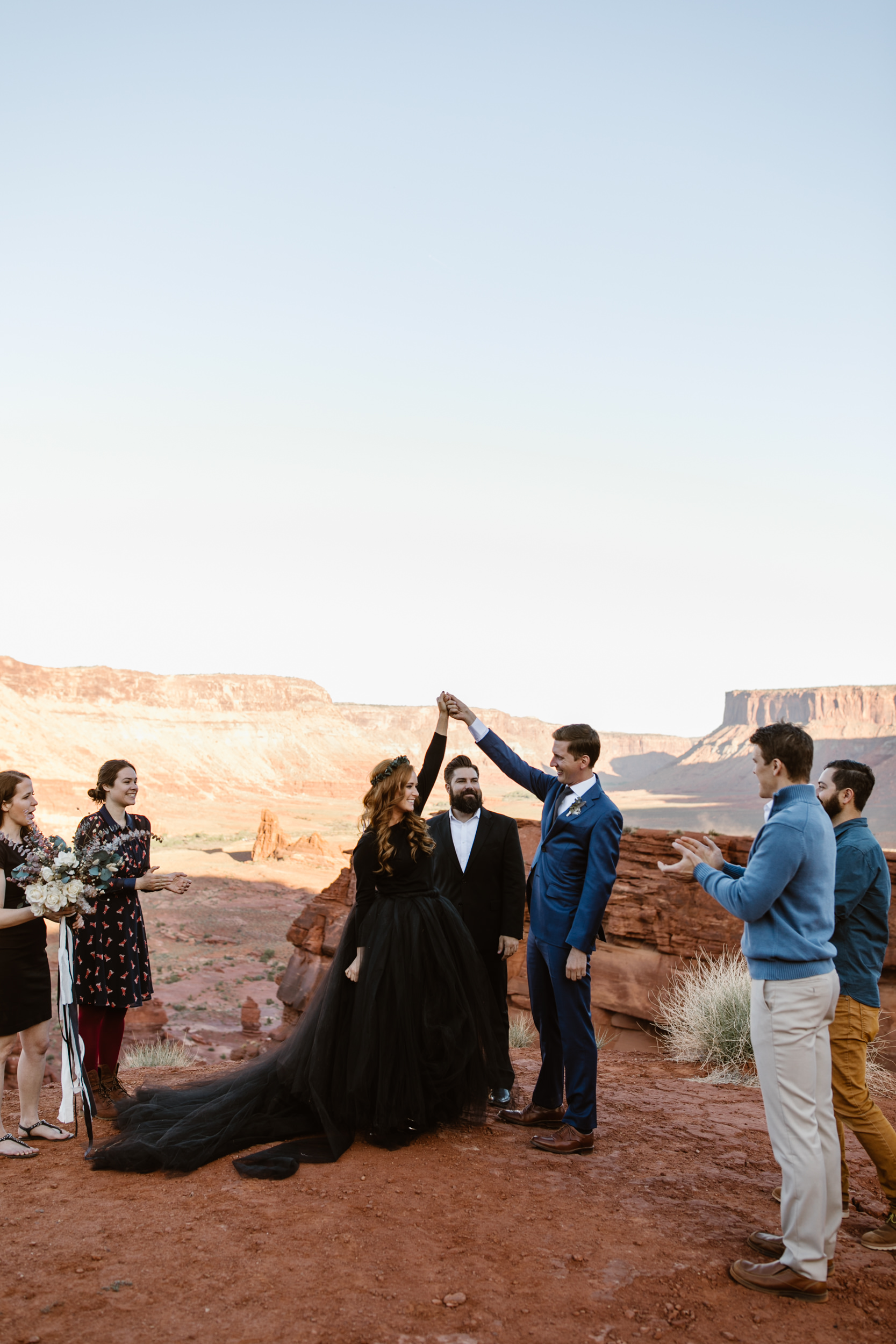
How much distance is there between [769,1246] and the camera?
11.7ft

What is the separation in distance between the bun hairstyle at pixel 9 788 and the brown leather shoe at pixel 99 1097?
1581 millimetres

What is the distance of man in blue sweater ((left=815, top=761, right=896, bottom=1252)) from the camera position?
12.4 feet

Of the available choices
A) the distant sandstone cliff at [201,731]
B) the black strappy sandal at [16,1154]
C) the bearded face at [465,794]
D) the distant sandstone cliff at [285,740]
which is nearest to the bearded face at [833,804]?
the bearded face at [465,794]

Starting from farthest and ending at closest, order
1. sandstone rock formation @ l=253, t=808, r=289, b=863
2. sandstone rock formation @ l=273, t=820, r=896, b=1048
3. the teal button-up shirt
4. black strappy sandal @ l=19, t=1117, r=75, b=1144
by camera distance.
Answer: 1. sandstone rock formation @ l=253, t=808, r=289, b=863
2. sandstone rock formation @ l=273, t=820, r=896, b=1048
3. black strappy sandal @ l=19, t=1117, r=75, b=1144
4. the teal button-up shirt

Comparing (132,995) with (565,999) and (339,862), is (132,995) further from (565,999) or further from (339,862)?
(339,862)

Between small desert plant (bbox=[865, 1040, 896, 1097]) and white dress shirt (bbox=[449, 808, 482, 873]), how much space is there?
3.53 metres

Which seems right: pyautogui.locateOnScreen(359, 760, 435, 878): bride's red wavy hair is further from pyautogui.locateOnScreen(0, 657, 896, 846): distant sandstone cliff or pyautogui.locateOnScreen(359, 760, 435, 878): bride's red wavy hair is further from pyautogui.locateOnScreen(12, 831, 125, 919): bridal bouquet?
pyautogui.locateOnScreen(0, 657, 896, 846): distant sandstone cliff

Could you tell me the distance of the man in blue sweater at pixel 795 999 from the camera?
10.6 ft

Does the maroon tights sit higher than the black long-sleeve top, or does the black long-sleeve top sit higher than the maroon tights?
the black long-sleeve top

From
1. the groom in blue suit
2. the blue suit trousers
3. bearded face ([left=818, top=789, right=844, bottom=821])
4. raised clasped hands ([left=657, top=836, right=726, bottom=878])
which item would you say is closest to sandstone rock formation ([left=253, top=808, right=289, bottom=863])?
the groom in blue suit

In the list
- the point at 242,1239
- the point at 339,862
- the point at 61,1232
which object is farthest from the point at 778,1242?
the point at 339,862

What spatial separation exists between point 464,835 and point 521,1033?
3542mm

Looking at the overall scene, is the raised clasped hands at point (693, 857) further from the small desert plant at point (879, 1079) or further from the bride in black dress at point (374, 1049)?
the small desert plant at point (879, 1079)

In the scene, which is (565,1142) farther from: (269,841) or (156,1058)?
(269,841)
